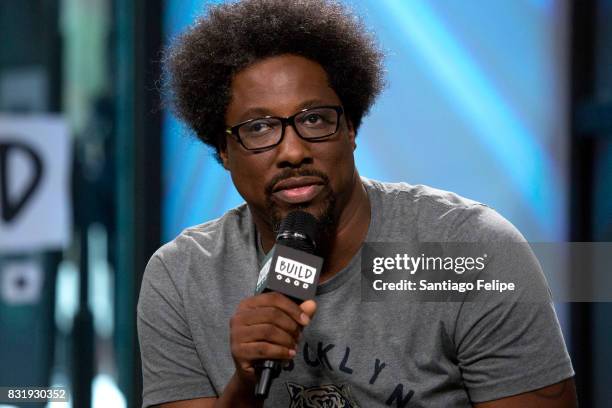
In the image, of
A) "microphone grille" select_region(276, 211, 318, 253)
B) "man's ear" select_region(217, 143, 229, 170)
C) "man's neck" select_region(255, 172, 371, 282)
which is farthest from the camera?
"man's ear" select_region(217, 143, 229, 170)

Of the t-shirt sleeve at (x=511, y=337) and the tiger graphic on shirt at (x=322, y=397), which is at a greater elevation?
the t-shirt sleeve at (x=511, y=337)

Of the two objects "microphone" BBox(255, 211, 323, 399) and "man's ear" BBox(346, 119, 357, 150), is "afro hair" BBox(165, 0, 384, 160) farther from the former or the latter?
"microphone" BBox(255, 211, 323, 399)

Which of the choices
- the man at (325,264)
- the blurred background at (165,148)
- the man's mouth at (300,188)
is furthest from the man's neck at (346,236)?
the blurred background at (165,148)

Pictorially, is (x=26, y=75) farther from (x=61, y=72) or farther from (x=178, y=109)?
(x=178, y=109)

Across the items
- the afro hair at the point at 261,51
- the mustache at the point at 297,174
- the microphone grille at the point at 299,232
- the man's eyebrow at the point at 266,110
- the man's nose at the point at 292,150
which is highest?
the afro hair at the point at 261,51

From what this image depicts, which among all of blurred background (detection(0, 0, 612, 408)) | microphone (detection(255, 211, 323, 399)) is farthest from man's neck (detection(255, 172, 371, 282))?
blurred background (detection(0, 0, 612, 408))

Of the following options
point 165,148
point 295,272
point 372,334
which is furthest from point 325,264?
point 165,148

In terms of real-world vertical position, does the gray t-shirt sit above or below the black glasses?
below

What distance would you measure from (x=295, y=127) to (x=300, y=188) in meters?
0.12

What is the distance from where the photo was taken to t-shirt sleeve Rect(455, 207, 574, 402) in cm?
153

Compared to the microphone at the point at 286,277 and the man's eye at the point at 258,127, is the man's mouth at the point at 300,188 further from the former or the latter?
the microphone at the point at 286,277

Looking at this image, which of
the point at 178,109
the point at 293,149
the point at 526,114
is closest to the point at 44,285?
the point at 178,109

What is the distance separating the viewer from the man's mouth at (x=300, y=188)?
1578 millimetres

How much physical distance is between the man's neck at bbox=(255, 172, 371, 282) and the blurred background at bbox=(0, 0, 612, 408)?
24.9 inches
